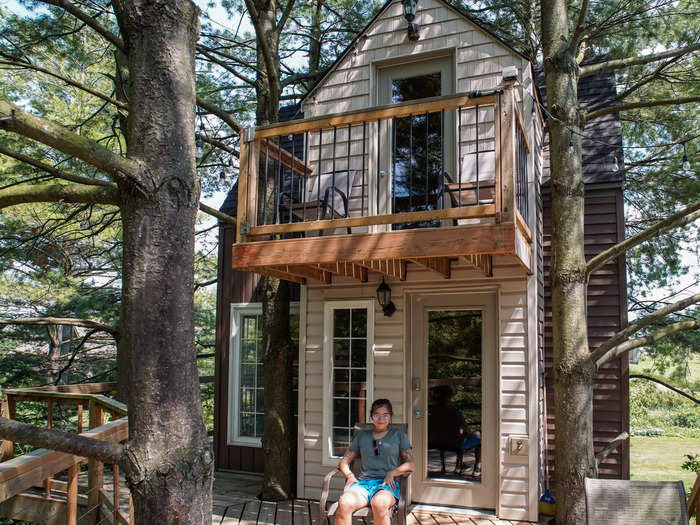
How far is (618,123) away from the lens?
737 cm

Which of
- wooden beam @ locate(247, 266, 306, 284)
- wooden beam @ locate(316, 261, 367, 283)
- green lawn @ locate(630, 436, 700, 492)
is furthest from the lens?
green lawn @ locate(630, 436, 700, 492)

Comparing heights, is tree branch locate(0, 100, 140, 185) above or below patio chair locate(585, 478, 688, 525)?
above

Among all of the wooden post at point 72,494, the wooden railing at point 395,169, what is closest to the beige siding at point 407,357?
the wooden railing at point 395,169

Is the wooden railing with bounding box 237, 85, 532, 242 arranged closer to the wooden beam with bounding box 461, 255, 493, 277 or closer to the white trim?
the wooden beam with bounding box 461, 255, 493, 277

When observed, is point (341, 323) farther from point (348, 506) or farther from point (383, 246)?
point (348, 506)

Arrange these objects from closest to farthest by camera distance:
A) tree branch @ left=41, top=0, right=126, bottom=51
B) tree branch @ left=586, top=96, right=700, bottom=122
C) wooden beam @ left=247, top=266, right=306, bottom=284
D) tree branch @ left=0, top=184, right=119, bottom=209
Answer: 1. tree branch @ left=0, top=184, right=119, bottom=209
2. tree branch @ left=41, top=0, right=126, bottom=51
3. tree branch @ left=586, top=96, right=700, bottom=122
4. wooden beam @ left=247, top=266, right=306, bottom=284

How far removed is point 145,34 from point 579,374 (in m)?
4.48

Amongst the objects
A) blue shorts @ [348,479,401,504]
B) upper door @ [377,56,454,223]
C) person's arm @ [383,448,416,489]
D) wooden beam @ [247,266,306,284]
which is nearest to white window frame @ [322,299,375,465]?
wooden beam @ [247,266,306,284]

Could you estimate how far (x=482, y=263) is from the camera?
576cm

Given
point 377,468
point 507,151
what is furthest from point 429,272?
point 377,468

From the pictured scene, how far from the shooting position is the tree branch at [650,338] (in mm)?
5008

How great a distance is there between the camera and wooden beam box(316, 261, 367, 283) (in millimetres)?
5898

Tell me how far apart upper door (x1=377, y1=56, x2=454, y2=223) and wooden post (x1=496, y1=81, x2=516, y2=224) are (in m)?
1.53

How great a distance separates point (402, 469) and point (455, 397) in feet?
4.64
